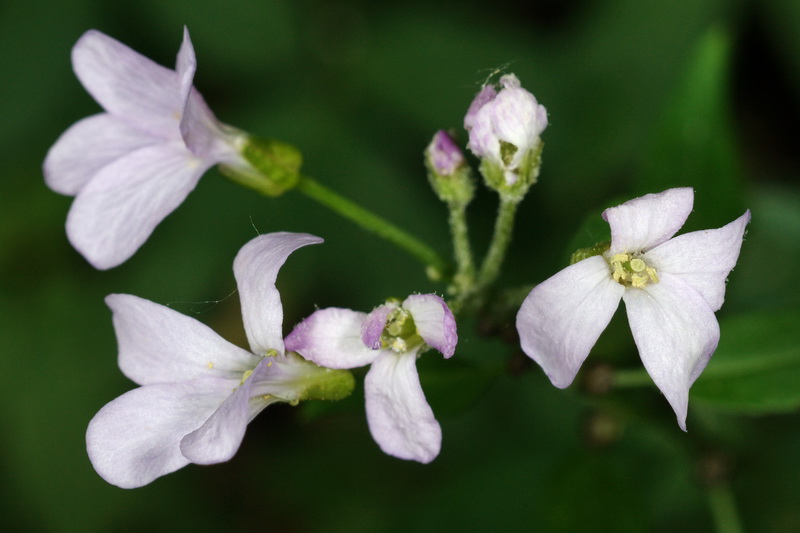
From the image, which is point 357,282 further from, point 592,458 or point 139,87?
point 139,87

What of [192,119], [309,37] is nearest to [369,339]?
[192,119]

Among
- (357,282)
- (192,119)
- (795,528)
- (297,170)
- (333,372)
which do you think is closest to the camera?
(333,372)

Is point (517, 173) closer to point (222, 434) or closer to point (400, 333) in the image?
point (400, 333)

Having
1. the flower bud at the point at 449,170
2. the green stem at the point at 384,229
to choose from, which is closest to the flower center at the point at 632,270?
the flower bud at the point at 449,170

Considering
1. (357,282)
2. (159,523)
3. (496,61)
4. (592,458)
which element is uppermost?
(496,61)

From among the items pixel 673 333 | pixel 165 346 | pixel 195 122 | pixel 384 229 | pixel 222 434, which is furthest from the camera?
pixel 384 229

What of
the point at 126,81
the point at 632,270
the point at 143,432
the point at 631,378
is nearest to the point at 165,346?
the point at 143,432

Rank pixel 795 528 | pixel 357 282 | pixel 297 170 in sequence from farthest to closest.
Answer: pixel 357 282
pixel 795 528
pixel 297 170

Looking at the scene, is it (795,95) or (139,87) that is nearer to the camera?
(139,87)
